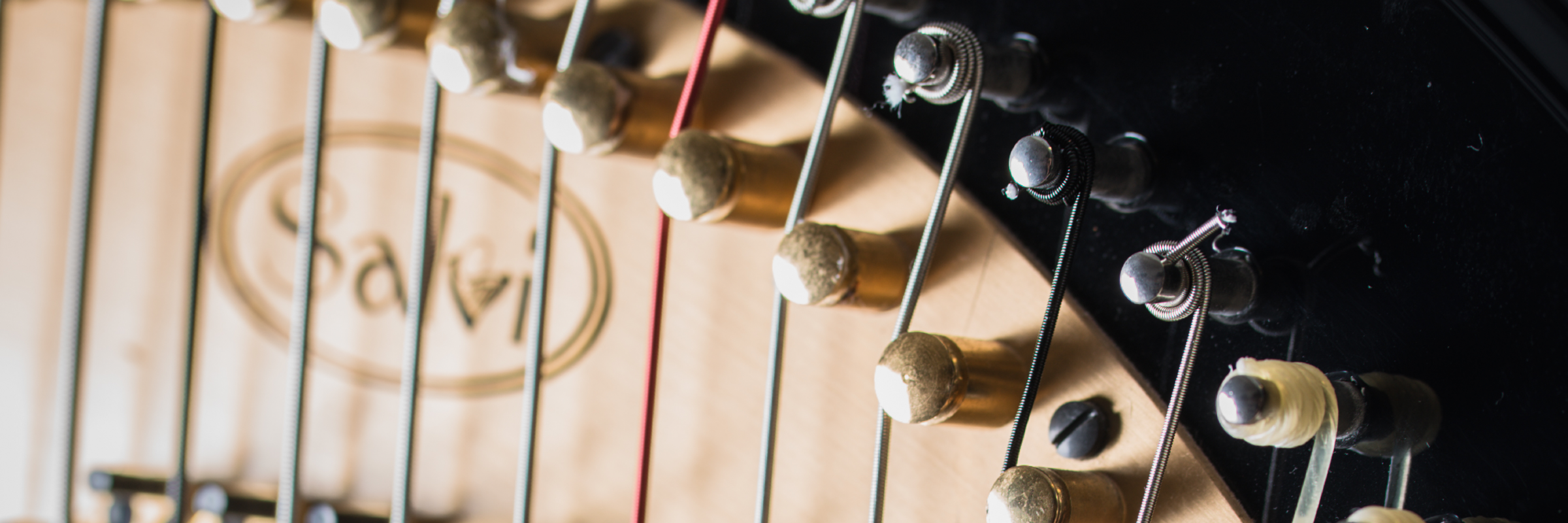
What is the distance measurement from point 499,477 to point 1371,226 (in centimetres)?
51

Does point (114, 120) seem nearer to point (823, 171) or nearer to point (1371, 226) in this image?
point (823, 171)

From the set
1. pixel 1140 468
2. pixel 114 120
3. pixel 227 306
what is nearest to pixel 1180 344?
pixel 1140 468

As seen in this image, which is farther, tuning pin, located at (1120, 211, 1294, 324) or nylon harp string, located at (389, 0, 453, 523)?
nylon harp string, located at (389, 0, 453, 523)

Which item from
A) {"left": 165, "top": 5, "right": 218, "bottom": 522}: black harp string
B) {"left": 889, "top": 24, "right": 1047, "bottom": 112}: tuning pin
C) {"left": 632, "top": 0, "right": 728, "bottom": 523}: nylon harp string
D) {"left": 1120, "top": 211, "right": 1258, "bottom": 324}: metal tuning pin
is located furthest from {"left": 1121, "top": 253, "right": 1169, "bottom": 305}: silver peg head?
{"left": 165, "top": 5, "right": 218, "bottom": 522}: black harp string

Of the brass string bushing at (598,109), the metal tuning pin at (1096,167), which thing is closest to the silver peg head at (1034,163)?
the metal tuning pin at (1096,167)

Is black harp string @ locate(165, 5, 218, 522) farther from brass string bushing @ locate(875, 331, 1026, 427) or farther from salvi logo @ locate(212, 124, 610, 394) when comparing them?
brass string bushing @ locate(875, 331, 1026, 427)

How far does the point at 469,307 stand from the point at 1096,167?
41cm

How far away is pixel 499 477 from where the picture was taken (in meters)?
0.71

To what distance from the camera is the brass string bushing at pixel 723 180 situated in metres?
0.50

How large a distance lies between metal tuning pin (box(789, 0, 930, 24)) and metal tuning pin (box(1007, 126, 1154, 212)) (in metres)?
0.11

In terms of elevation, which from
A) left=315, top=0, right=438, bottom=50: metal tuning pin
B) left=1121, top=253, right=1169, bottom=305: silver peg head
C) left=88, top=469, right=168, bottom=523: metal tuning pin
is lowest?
left=88, top=469, right=168, bottom=523: metal tuning pin

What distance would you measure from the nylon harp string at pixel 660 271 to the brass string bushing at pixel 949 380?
12 cm

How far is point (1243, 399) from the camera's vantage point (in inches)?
14.6

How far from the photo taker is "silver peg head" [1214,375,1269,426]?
14.6 inches
